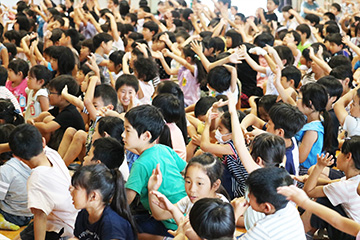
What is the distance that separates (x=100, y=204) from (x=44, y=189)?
0.43 metres

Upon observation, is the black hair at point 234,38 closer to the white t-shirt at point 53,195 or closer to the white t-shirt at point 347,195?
the white t-shirt at point 347,195

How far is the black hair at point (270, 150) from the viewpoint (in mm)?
2586

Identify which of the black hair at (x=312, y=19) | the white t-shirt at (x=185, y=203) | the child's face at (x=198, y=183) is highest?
the child's face at (x=198, y=183)

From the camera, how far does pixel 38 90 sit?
4340 millimetres

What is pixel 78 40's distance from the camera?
6.63m

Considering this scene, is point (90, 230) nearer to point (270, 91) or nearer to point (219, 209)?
point (219, 209)

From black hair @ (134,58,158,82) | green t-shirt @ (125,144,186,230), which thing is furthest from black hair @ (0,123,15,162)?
black hair @ (134,58,158,82)

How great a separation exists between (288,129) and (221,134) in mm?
403

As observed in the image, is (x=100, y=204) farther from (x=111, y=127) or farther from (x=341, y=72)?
(x=341, y=72)

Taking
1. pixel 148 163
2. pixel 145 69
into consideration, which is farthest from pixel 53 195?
pixel 145 69

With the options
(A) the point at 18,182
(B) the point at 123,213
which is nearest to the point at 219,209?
(B) the point at 123,213

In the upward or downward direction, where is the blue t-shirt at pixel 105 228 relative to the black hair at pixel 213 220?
downward

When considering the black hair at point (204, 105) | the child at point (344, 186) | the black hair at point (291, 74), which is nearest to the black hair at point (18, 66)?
the black hair at point (204, 105)

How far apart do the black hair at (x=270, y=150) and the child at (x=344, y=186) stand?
188 millimetres
